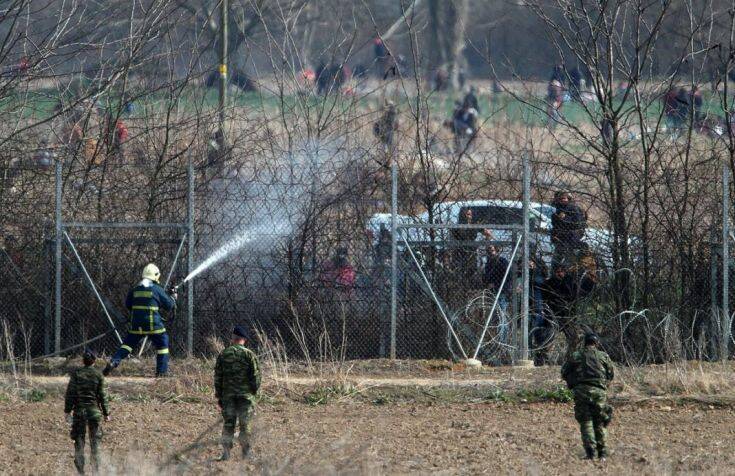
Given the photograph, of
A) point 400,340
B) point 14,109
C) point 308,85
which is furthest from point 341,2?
point 400,340

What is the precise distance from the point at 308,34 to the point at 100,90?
58.4ft

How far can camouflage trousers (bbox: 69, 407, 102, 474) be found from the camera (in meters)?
9.03

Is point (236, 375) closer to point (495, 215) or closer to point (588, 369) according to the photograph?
point (588, 369)

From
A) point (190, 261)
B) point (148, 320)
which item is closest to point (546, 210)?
point (190, 261)

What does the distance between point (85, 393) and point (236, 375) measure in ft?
3.98

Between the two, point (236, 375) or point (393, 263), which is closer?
point (236, 375)

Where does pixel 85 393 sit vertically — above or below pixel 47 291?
below

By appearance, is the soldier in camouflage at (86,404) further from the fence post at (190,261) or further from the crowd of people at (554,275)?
the crowd of people at (554,275)

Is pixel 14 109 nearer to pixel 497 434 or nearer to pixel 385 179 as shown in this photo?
pixel 385 179

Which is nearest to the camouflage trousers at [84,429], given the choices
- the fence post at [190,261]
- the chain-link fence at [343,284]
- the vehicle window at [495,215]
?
the fence post at [190,261]

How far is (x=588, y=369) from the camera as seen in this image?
9344mm

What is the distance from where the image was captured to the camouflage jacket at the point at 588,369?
9.34 metres

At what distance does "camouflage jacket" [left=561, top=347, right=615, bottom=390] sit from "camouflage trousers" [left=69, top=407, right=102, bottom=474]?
380 centimetres

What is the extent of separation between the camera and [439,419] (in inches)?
436
